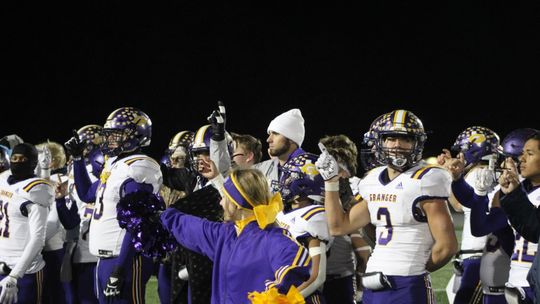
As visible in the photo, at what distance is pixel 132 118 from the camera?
6691mm

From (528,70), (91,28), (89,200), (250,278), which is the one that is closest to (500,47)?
(528,70)

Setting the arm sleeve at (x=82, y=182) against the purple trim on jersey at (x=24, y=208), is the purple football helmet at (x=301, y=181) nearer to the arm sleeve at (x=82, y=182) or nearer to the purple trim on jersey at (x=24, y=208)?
the arm sleeve at (x=82, y=182)

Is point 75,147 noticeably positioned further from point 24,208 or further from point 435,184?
point 435,184

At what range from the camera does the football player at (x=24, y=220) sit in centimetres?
675

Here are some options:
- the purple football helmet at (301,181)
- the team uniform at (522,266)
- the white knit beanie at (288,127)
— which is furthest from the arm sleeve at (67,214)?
the team uniform at (522,266)

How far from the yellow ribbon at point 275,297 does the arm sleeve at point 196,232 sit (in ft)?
2.03

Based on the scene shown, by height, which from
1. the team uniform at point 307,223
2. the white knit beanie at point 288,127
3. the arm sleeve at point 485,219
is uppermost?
the white knit beanie at point 288,127

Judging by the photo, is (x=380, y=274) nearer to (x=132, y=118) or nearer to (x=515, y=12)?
(x=132, y=118)

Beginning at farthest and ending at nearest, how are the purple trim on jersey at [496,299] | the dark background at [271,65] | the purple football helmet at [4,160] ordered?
the dark background at [271,65] < the purple football helmet at [4,160] < the purple trim on jersey at [496,299]

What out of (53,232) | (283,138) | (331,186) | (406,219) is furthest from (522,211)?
(53,232)

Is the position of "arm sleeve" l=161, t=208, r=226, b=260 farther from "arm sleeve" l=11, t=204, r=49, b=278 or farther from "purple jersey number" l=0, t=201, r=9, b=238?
"purple jersey number" l=0, t=201, r=9, b=238

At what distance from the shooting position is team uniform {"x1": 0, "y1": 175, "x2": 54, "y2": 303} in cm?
678

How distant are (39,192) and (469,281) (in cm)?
376

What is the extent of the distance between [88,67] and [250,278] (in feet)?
57.0
